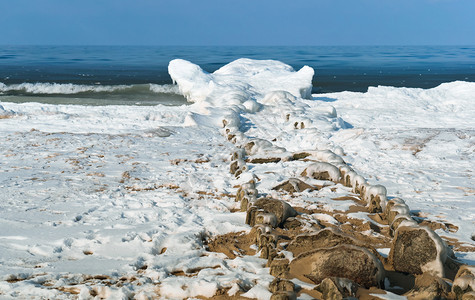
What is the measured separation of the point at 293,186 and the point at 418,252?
2.78 metres

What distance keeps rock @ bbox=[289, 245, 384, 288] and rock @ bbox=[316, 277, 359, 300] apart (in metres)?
0.18

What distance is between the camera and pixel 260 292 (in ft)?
11.4

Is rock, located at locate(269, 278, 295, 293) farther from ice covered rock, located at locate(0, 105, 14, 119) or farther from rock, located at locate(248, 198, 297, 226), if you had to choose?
ice covered rock, located at locate(0, 105, 14, 119)

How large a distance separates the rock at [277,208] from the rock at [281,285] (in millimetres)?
1604

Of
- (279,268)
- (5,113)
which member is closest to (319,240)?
(279,268)

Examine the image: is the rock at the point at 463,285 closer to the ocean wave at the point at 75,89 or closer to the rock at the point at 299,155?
the rock at the point at 299,155

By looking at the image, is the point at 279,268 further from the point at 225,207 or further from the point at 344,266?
the point at 225,207

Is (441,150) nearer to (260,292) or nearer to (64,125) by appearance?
(260,292)

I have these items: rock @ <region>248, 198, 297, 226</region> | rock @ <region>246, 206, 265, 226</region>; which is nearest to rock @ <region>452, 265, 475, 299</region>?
rock @ <region>248, 198, 297, 226</region>

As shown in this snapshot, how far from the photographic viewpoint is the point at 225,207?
586cm

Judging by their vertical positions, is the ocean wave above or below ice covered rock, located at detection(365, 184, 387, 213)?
above

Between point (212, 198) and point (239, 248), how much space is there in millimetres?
1703

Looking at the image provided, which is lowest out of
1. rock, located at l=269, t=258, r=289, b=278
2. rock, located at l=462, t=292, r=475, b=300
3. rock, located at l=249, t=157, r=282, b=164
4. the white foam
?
rock, located at l=269, t=258, r=289, b=278

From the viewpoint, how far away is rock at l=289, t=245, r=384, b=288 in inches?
138
